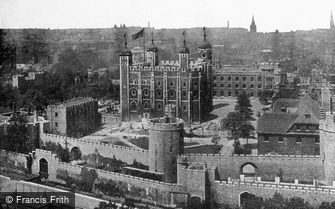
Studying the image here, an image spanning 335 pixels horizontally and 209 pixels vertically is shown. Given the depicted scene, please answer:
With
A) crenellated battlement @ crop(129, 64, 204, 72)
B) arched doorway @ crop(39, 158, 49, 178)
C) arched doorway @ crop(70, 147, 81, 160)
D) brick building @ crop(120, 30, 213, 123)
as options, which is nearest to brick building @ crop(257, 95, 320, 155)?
arched doorway @ crop(70, 147, 81, 160)

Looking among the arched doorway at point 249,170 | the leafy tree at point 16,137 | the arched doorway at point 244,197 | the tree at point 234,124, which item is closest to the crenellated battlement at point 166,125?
the arched doorway at point 249,170

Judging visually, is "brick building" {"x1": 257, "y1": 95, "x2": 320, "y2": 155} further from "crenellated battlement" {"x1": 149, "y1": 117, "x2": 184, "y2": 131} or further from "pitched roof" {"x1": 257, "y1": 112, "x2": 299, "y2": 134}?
"crenellated battlement" {"x1": 149, "y1": 117, "x2": 184, "y2": 131}

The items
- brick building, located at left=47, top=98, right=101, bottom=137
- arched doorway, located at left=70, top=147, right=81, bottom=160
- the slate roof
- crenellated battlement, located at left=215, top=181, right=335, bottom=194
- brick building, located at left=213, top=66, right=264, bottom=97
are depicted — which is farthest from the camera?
brick building, located at left=213, top=66, right=264, bottom=97

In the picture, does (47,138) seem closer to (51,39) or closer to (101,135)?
(101,135)

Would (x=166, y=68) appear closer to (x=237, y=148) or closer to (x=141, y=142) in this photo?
(x=141, y=142)

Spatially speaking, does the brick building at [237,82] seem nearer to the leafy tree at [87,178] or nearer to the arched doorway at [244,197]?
the leafy tree at [87,178]

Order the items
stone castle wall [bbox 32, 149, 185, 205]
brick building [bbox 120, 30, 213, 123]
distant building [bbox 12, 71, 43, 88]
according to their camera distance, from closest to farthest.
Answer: stone castle wall [bbox 32, 149, 185, 205]
brick building [bbox 120, 30, 213, 123]
distant building [bbox 12, 71, 43, 88]

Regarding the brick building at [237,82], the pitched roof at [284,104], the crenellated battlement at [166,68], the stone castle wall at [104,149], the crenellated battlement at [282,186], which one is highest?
the crenellated battlement at [166,68]

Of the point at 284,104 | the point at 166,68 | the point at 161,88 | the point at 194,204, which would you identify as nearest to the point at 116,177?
the point at 194,204
